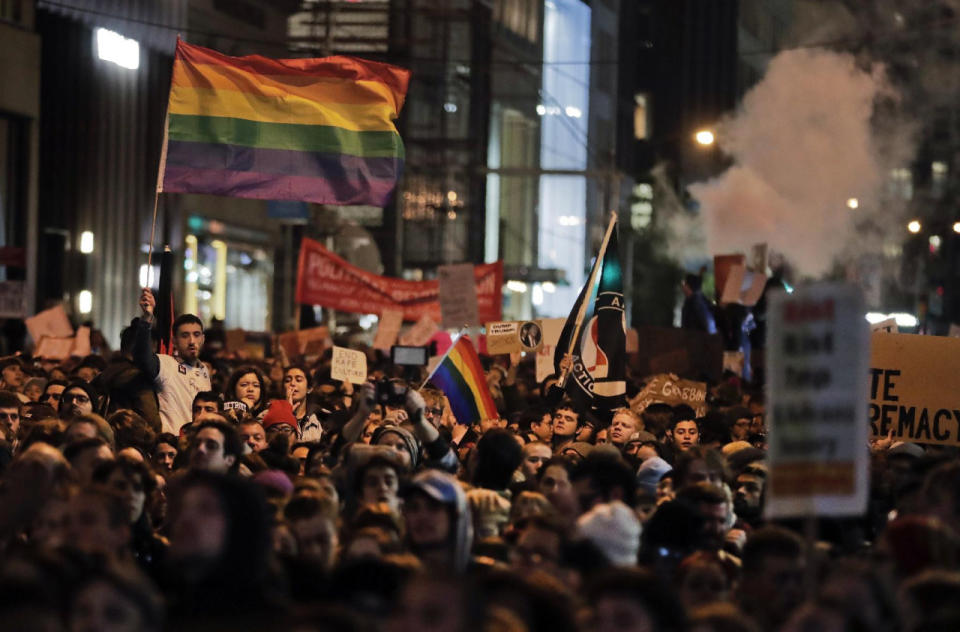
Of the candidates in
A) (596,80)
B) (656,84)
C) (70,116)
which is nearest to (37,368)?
(70,116)

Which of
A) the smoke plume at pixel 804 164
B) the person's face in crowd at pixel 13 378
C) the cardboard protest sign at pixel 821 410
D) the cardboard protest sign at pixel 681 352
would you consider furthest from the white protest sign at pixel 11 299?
the smoke plume at pixel 804 164

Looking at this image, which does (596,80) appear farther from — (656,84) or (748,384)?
(748,384)

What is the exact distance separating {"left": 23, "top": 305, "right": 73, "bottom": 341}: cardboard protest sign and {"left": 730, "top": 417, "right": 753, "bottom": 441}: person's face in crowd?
8.46 meters

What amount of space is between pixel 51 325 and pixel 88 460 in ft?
37.8

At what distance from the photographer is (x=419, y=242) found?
3953 centimetres

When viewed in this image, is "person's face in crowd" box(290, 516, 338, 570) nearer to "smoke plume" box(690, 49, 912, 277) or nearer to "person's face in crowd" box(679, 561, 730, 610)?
"person's face in crowd" box(679, 561, 730, 610)

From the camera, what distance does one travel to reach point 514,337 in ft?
52.6

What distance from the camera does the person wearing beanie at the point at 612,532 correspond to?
6.10 m

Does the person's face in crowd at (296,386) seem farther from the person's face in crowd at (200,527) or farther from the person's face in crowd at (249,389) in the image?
the person's face in crowd at (200,527)

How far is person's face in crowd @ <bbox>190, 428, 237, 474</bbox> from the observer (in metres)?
7.89

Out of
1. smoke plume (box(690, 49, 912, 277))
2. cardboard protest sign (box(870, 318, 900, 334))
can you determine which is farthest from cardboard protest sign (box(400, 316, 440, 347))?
smoke plume (box(690, 49, 912, 277))

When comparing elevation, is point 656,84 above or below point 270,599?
above

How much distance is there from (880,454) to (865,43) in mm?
27902

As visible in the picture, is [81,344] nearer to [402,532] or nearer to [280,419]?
[280,419]
